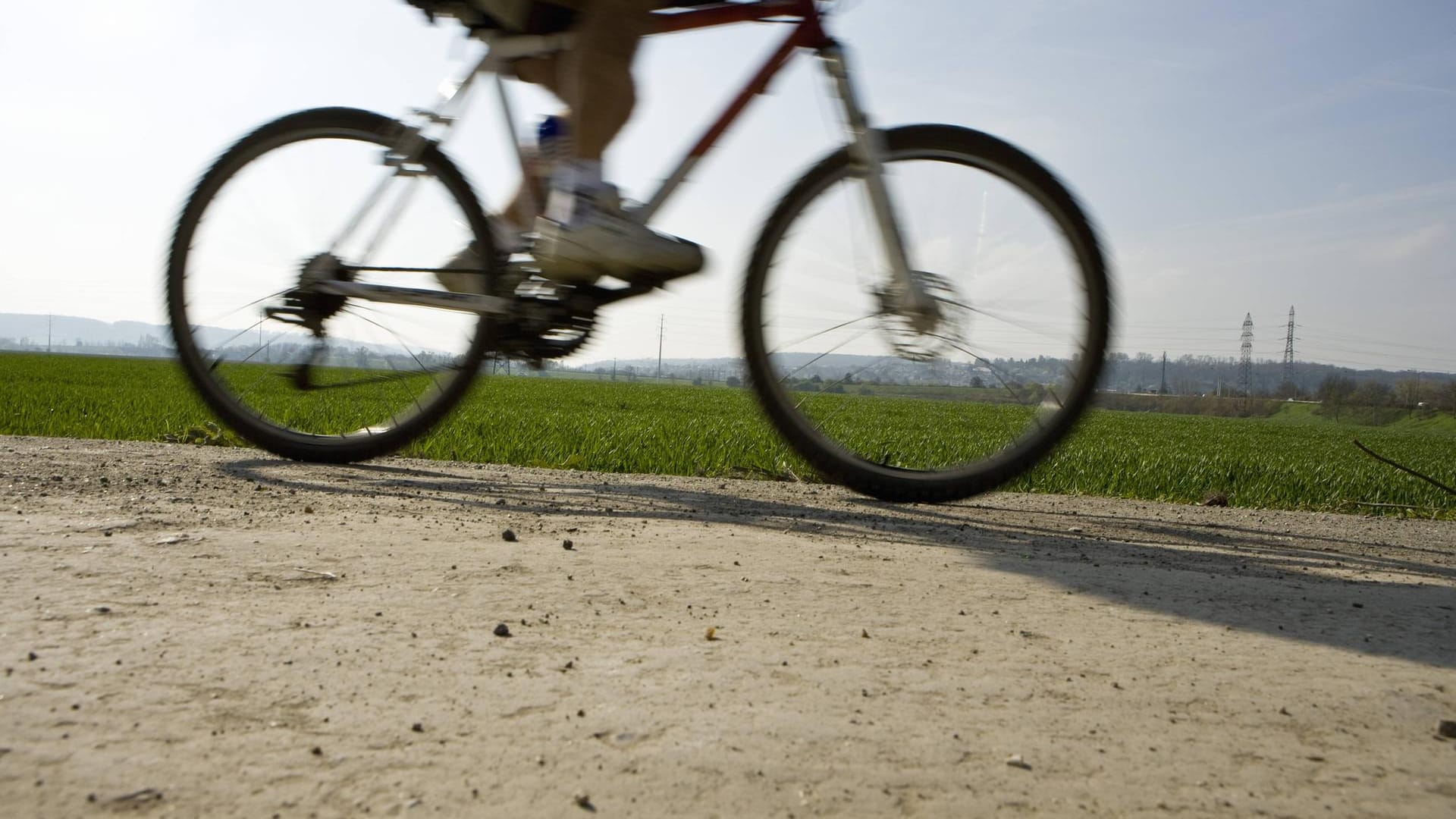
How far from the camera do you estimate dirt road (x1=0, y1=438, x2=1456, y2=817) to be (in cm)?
99

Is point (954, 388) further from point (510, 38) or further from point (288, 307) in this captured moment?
point (288, 307)

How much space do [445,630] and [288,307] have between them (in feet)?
8.49

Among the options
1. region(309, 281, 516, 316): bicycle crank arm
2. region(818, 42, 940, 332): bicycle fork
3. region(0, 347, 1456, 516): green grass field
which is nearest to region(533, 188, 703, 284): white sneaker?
region(309, 281, 516, 316): bicycle crank arm

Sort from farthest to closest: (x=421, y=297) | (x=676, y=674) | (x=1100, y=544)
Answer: (x=421, y=297) → (x=1100, y=544) → (x=676, y=674)

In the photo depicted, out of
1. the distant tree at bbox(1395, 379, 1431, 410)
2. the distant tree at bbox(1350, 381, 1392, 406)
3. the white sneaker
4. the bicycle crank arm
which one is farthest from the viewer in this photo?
the distant tree at bbox(1350, 381, 1392, 406)

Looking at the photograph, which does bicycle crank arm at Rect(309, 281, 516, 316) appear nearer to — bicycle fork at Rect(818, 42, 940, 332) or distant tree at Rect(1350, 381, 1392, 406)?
bicycle fork at Rect(818, 42, 940, 332)

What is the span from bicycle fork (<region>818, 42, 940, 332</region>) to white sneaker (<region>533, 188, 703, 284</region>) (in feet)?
1.99

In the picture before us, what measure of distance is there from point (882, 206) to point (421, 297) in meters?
1.60

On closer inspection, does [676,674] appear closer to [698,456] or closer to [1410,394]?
[698,456]

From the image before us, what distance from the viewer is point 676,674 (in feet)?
4.22

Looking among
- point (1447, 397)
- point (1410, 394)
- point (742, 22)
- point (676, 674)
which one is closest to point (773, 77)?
point (742, 22)

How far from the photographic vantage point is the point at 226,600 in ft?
5.06

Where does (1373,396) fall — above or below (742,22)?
above

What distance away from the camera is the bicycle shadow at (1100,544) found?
179cm
